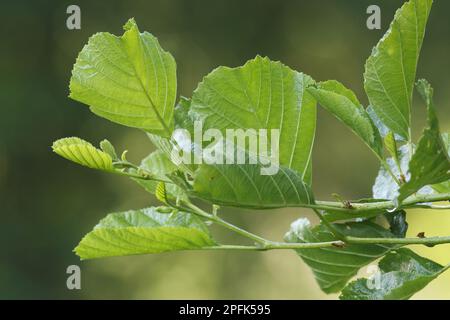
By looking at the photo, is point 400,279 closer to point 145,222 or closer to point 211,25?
point 145,222

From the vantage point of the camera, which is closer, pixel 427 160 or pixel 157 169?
pixel 427 160

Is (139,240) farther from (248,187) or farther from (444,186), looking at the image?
(444,186)

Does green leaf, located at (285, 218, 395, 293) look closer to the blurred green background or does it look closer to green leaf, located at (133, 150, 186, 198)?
green leaf, located at (133, 150, 186, 198)

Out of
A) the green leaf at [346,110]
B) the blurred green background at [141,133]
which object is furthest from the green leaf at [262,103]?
the blurred green background at [141,133]

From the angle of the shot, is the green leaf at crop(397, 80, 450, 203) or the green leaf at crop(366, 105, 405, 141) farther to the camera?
the green leaf at crop(366, 105, 405, 141)

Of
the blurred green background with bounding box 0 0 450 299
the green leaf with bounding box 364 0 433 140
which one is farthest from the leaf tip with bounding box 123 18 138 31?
the blurred green background with bounding box 0 0 450 299

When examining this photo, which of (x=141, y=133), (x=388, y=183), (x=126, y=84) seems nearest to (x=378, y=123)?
(x=388, y=183)
